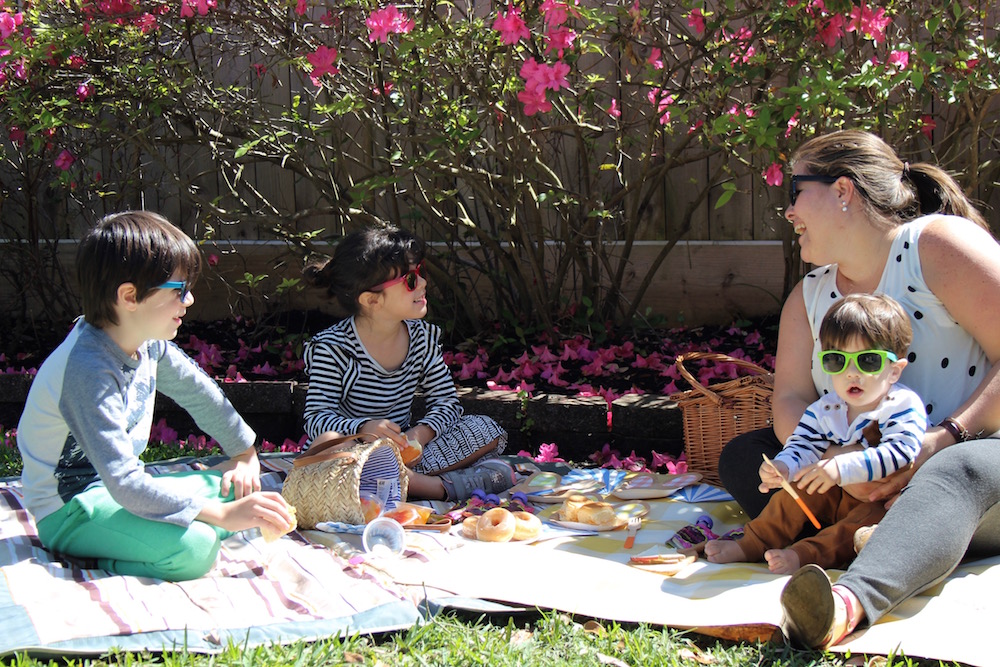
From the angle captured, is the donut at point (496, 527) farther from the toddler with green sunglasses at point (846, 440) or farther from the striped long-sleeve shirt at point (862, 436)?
the striped long-sleeve shirt at point (862, 436)

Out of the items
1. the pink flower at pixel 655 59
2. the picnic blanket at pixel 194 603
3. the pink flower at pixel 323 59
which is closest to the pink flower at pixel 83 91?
the pink flower at pixel 323 59

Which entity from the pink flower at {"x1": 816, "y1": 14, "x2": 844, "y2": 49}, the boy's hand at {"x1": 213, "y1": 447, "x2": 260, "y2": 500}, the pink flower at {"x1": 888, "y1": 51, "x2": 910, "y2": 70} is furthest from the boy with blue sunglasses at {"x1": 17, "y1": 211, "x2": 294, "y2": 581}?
the pink flower at {"x1": 888, "y1": 51, "x2": 910, "y2": 70}

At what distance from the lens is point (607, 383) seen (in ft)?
14.2

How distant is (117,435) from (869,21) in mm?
2671

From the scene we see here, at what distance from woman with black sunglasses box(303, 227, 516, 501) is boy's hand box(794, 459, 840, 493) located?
133 centimetres

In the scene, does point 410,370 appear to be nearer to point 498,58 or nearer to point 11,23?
point 498,58

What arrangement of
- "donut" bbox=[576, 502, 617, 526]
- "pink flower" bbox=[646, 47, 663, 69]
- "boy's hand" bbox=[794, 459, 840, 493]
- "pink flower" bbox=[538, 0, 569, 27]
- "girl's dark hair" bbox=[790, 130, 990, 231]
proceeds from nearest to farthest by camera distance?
"boy's hand" bbox=[794, 459, 840, 493] < "girl's dark hair" bbox=[790, 130, 990, 231] < "donut" bbox=[576, 502, 617, 526] < "pink flower" bbox=[538, 0, 569, 27] < "pink flower" bbox=[646, 47, 663, 69]

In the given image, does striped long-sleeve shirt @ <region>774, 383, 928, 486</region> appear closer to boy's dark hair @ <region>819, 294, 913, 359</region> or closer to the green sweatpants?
boy's dark hair @ <region>819, 294, 913, 359</region>

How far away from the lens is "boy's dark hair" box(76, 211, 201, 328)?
263 cm

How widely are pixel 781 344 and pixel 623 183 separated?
1892 mm

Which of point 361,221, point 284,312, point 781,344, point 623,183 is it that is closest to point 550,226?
point 623,183

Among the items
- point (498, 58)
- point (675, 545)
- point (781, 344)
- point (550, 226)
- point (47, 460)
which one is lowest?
point (675, 545)

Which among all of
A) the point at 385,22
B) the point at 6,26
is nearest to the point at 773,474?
the point at 385,22

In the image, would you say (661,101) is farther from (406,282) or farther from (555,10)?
(406,282)
